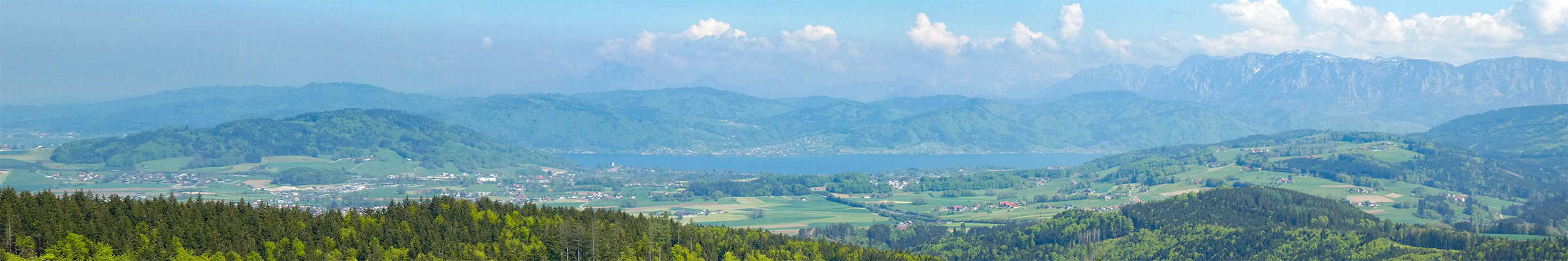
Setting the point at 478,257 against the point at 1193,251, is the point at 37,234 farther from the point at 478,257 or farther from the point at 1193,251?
the point at 1193,251

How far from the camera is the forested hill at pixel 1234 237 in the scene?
381ft

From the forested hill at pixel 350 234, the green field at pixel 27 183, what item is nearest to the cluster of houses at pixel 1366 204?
the forested hill at pixel 350 234

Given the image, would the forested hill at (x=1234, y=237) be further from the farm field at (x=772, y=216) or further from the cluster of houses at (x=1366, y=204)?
the cluster of houses at (x=1366, y=204)

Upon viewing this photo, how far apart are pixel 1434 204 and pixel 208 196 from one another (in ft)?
596

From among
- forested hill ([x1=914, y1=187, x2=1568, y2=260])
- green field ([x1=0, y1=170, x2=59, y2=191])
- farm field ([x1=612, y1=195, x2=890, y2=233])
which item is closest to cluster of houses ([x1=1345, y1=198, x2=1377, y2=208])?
forested hill ([x1=914, y1=187, x2=1568, y2=260])

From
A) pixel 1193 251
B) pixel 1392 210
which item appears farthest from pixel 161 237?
pixel 1392 210

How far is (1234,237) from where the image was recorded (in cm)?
12600

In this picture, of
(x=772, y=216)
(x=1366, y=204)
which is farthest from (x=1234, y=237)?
(x=772, y=216)

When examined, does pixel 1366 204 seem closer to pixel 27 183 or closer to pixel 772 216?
pixel 772 216

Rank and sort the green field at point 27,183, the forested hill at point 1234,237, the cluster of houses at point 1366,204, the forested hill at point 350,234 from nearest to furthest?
1. the forested hill at point 350,234
2. the forested hill at point 1234,237
3. the cluster of houses at point 1366,204
4. the green field at point 27,183

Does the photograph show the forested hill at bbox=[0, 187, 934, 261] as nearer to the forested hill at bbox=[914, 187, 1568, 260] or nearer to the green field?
the forested hill at bbox=[914, 187, 1568, 260]

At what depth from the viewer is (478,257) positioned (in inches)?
3076

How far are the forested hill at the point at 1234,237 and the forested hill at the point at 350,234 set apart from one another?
3590 centimetres

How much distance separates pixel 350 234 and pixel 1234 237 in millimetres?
87488
